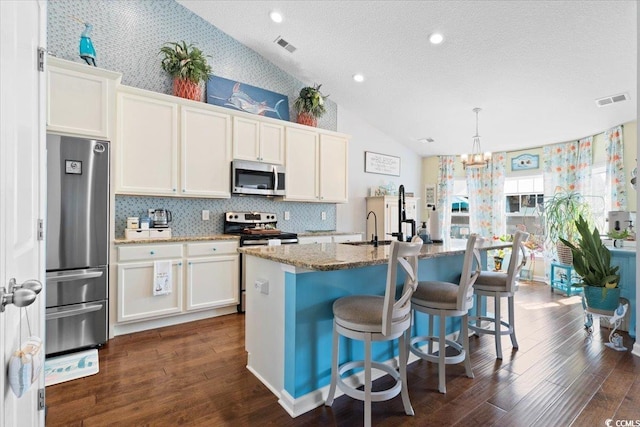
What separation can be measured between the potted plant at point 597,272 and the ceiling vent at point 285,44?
408 cm

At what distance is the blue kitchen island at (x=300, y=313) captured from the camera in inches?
71.2

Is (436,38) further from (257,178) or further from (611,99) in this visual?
(257,178)

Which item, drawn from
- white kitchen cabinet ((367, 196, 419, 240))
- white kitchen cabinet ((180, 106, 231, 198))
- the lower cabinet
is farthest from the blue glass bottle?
white kitchen cabinet ((367, 196, 419, 240))

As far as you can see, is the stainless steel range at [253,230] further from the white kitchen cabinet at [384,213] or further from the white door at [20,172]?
the white door at [20,172]

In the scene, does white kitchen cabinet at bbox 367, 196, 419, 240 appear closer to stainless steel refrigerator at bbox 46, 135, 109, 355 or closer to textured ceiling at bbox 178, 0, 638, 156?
textured ceiling at bbox 178, 0, 638, 156

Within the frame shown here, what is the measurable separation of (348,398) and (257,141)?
125 inches

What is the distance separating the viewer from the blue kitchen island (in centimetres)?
181

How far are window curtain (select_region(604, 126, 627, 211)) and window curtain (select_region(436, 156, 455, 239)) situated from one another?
2564 millimetres

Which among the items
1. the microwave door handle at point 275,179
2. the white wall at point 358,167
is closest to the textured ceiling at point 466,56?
the white wall at point 358,167

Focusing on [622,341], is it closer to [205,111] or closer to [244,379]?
[244,379]

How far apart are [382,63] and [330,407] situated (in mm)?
3932

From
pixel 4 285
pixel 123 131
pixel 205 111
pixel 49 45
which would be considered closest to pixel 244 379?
pixel 4 285

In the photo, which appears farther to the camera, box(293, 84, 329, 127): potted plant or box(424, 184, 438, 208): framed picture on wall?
box(424, 184, 438, 208): framed picture on wall

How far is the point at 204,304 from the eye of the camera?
3418 millimetres
